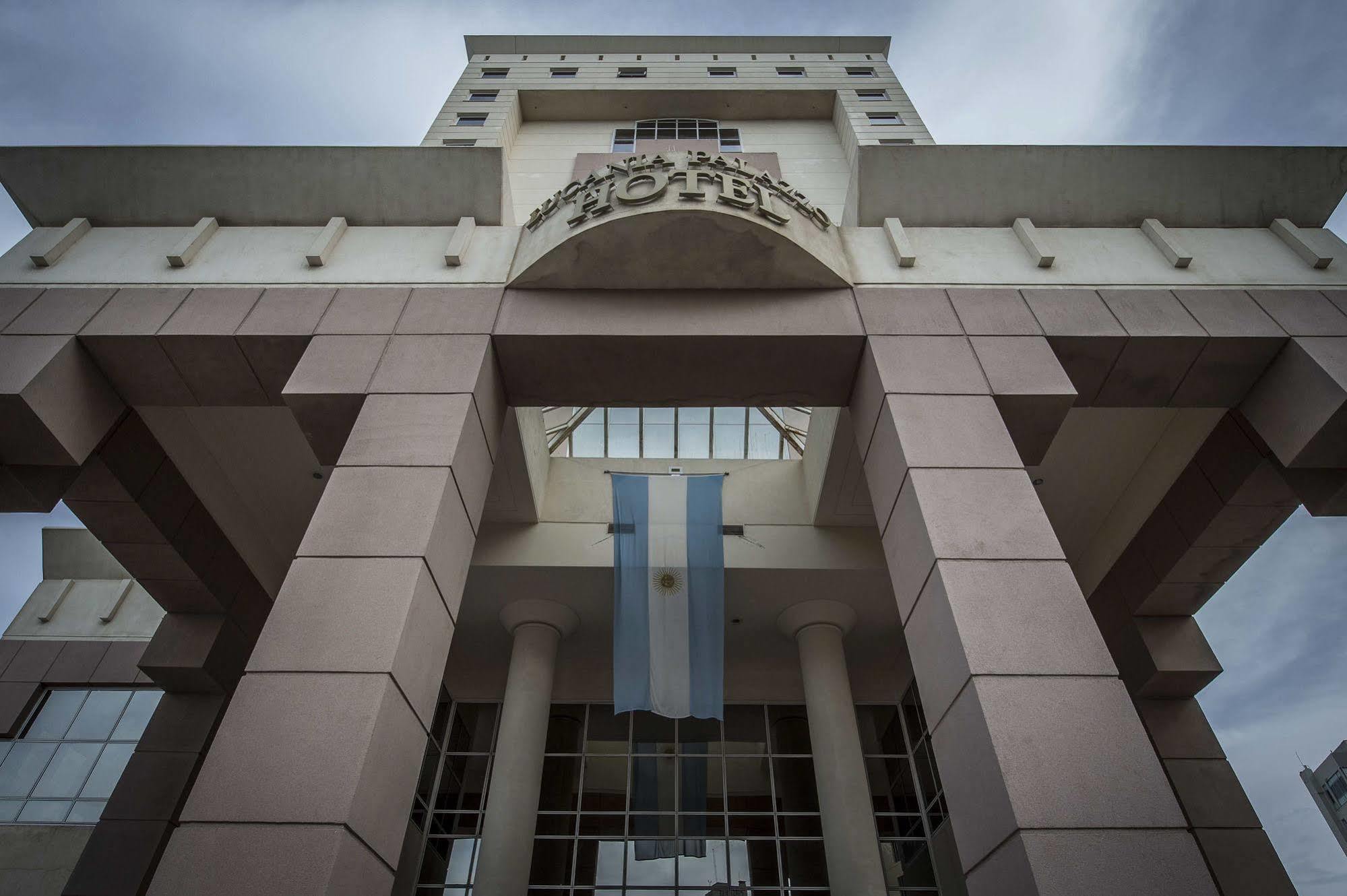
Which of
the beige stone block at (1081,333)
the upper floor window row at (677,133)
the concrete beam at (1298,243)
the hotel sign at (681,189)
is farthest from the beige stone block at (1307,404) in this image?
the upper floor window row at (677,133)

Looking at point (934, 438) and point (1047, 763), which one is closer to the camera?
point (1047, 763)

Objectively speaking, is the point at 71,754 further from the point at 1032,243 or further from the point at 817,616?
the point at 1032,243

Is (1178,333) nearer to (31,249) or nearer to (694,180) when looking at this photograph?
(694,180)

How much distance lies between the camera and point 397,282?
11.4 m

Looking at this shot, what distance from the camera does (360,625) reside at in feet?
23.9

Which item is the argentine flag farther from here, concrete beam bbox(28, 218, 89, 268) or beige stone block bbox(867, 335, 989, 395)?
concrete beam bbox(28, 218, 89, 268)

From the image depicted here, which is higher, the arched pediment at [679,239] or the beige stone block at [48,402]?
the arched pediment at [679,239]

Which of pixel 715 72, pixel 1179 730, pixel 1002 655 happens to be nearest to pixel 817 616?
pixel 1179 730

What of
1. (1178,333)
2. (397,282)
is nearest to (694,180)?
(397,282)

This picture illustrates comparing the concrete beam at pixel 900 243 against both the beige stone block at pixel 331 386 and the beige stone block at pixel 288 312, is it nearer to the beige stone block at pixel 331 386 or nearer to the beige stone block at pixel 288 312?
the beige stone block at pixel 331 386

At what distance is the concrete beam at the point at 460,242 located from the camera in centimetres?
1159

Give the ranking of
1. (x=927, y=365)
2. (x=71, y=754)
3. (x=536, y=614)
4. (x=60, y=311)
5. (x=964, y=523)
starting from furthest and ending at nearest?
(x=71, y=754) < (x=536, y=614) < (x=60, y=311) < (x=927, y=365) < (x=964, y=523)

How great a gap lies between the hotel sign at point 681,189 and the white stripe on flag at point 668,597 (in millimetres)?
5727

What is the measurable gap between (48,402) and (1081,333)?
13769 mm
